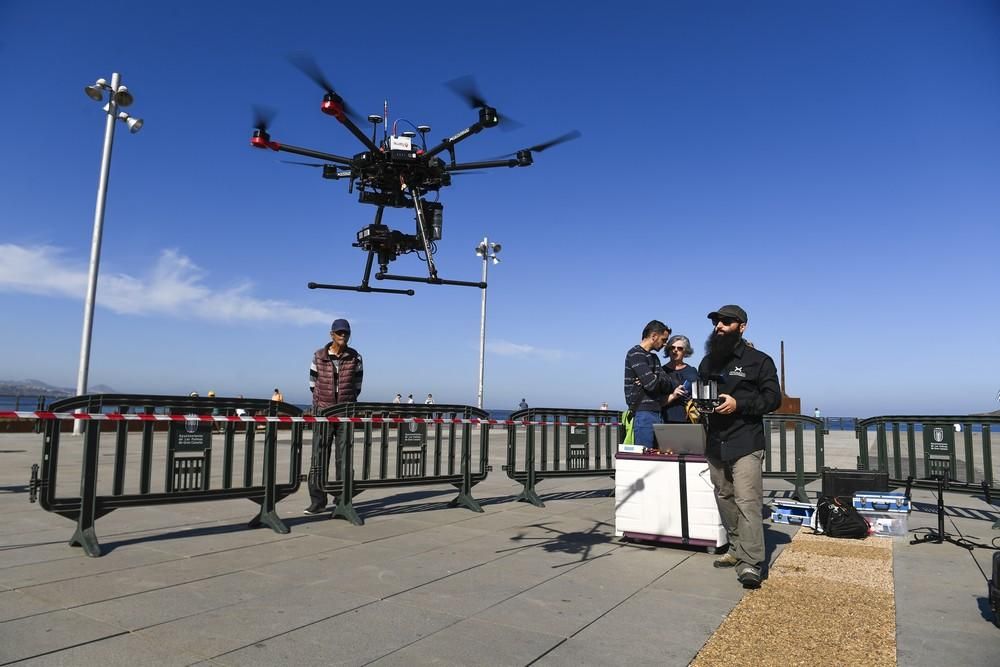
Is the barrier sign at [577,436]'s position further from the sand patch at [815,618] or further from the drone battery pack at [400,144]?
the drone battery pack at [400,144]

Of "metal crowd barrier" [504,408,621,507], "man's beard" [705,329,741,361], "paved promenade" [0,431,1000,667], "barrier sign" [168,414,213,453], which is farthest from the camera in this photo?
"metal crowd barrier" [504,408,621,507]

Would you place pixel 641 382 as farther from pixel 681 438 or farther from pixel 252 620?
pixel 252 620

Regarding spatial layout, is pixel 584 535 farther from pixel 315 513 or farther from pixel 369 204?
pixel 369 204

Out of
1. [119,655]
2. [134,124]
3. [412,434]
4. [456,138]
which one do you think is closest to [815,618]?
[119,655]

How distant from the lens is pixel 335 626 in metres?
3.61

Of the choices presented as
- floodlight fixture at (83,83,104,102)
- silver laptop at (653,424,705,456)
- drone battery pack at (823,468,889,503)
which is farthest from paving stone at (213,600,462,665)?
floodlight fixture at (83,83,104,102)

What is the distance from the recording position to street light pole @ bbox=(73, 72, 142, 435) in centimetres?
1977

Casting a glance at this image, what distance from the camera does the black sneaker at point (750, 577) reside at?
4.55 meters

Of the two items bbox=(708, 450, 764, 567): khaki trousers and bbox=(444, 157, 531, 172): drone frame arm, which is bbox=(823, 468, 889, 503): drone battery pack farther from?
bbox=(444, 157, 531, 172): drone frame arm

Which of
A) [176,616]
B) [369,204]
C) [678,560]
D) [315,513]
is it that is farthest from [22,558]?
[369,204]

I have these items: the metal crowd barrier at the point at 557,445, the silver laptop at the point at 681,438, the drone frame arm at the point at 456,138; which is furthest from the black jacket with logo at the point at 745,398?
the drone frame arm at the point at 456,138

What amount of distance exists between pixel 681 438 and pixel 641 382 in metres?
0.77

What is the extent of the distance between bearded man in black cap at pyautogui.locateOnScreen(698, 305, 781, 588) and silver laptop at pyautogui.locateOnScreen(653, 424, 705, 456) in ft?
2.04

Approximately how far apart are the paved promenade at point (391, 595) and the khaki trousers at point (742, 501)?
27cm
